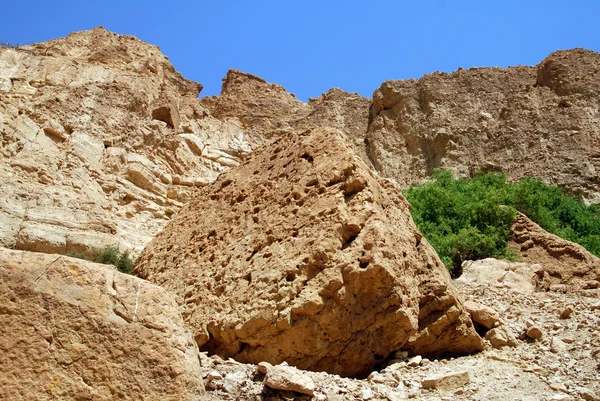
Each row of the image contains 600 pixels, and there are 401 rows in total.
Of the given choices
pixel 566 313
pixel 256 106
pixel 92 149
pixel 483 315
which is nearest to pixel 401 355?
pixel 483 315

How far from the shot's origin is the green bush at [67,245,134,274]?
10773 millimetres

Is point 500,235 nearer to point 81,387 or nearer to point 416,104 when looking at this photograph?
point 81,387

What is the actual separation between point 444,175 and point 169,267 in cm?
1770

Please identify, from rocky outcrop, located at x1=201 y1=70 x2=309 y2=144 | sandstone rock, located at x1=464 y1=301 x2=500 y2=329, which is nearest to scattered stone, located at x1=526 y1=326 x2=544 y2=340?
sandstone rock, located at x1=464 y1=301 x2=500 y2=329

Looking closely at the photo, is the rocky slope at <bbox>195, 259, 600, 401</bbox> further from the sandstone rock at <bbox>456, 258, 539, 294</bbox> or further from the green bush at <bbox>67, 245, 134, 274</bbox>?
the green bush at <bbox>67, 245, 134, 274</bbox>

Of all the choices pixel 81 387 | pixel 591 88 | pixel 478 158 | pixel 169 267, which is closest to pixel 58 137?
pixel 169 267

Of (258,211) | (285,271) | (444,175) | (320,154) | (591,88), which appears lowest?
(285,271)

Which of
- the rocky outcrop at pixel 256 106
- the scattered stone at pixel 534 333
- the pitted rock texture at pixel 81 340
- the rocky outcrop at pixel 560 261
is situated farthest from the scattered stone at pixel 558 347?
the rocky outcrop at pixel 256 106

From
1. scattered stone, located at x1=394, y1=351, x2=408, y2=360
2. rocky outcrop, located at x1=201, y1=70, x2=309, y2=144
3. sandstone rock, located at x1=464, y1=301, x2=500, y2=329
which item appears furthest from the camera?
rocky outcrop, located at x1=201, y1=70, x2=309, y2=144

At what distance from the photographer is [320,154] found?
6332mm

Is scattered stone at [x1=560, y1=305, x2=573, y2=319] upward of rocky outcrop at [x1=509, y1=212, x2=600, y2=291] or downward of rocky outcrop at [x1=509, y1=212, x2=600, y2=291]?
downward

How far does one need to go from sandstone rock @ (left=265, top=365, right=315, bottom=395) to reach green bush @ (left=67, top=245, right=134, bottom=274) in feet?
21.8

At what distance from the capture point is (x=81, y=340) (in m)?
3.83

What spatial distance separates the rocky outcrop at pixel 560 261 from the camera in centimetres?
898
